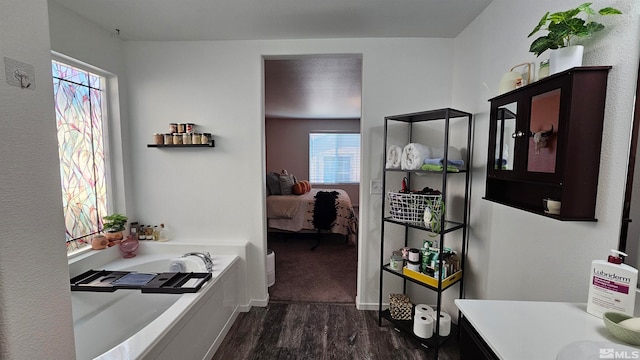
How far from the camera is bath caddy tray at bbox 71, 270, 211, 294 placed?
5.69 feet

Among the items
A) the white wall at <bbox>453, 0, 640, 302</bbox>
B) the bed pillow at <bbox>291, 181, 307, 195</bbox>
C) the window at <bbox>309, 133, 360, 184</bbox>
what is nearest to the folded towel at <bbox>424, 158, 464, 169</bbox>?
the white wall at <bbox>453, 0, 640, 302</bbox>

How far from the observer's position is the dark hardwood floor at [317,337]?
186 centimetres

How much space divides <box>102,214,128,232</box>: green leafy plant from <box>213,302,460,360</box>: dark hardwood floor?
132cm

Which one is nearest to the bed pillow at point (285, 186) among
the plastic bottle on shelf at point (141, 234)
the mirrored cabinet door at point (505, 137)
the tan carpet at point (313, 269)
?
the tan carpet at point (313, 269)

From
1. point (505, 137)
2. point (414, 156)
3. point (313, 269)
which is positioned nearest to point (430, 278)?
point (414, 156)

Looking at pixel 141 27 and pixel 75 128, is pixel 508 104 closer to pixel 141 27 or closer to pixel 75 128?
pixel 141 27

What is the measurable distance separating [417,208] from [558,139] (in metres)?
1.01

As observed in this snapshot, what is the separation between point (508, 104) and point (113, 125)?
3005 mm

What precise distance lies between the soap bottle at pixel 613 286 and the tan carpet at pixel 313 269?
1.91m

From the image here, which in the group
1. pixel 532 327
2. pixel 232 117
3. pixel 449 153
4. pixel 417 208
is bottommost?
pixel 532 327

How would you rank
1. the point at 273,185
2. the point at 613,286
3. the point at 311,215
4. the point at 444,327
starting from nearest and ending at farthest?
the point at 613,286
the point at 444,327
the point at 311,215
the point at 273,185

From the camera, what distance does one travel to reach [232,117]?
2.34m

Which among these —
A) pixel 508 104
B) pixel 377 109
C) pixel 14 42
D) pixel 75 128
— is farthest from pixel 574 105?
pixel 75 128

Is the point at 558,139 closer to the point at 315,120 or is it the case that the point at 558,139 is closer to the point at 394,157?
the point at 394,157
